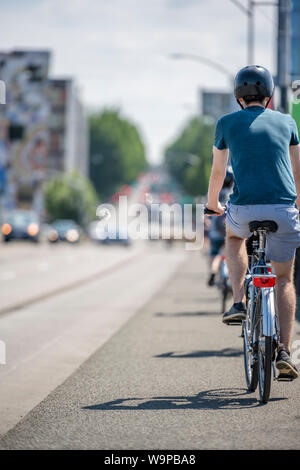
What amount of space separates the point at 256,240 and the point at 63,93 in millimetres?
102681

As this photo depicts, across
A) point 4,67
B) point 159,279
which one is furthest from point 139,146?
point 159,279

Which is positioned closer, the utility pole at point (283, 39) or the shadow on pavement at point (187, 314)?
the shadow on pavement at point (187, 314)

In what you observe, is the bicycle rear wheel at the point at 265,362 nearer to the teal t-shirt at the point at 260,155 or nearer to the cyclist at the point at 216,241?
the teal t-shirt at the point at 260,155

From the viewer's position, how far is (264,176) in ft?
17.6

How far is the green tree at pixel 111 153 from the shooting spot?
10856 centimetres

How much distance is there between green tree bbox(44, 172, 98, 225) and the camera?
8031cm

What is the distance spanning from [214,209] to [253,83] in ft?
2.63

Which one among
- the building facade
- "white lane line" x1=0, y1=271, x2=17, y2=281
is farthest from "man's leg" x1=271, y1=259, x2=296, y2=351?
the building facade

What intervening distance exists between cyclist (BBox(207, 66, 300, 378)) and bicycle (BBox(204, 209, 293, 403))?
0.07 m

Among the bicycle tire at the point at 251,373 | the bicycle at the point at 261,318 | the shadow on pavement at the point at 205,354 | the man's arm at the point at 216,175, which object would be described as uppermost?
the man's arm at the point at 216,175

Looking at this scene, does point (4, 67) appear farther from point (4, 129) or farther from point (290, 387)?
point (290, 387)

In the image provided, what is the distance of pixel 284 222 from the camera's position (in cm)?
534

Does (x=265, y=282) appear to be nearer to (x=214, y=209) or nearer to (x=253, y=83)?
(x=214, y=209)

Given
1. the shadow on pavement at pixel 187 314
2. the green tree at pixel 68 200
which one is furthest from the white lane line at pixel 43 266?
the green tree at pixel 68 200
